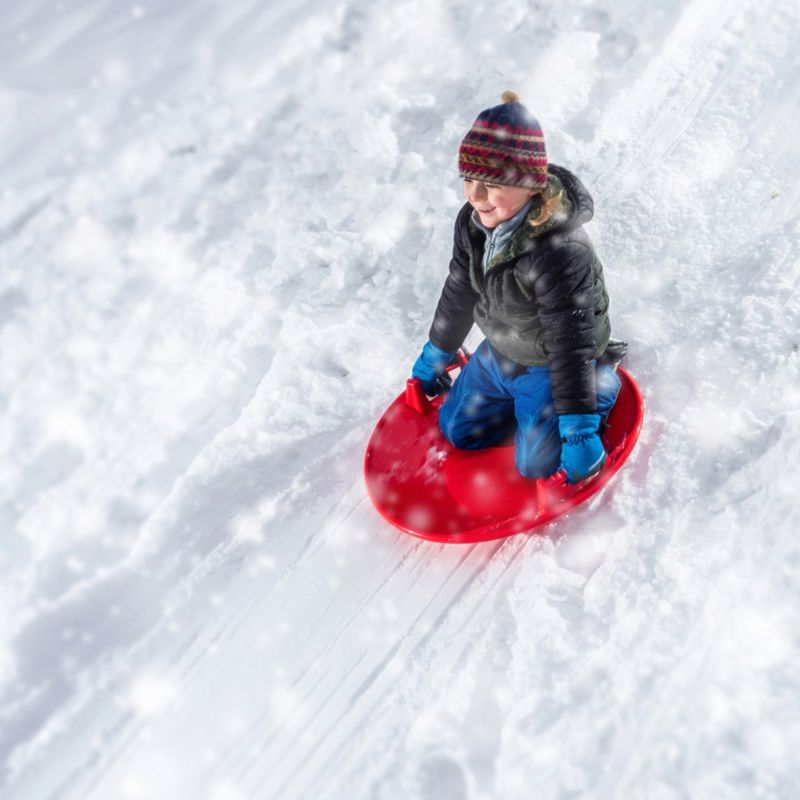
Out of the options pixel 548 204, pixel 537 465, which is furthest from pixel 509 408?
pixel 548 204

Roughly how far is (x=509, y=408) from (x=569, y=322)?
513 mm

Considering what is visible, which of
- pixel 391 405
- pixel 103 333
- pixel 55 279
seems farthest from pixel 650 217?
pixel 55 279

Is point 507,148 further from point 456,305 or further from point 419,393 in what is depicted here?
point 419,393

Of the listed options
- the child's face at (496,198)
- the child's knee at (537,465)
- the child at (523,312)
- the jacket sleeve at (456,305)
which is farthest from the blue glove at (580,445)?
the child's face at (496,198)

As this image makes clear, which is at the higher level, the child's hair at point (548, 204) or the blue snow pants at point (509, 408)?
the child's hair at point (548, 204)

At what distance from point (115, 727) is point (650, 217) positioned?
2.38 m

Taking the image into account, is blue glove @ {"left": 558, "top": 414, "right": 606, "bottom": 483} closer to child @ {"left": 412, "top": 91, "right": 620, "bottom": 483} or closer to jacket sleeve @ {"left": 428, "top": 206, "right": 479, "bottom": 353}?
child @ {"left": 412, "top": 91, "right": 620, "bottom": 483}

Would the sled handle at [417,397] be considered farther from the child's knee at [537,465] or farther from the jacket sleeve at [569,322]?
the jacket sleeve at [569,322]

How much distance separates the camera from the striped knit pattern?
5.93ft

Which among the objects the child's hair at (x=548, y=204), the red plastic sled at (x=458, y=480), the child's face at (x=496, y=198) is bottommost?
the red plastic sled at (x=458, y=480)

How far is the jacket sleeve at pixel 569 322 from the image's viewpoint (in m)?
2.01

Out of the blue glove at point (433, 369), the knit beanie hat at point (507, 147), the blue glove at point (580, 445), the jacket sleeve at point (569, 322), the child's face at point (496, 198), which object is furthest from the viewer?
the blue glove at point (433, 369)

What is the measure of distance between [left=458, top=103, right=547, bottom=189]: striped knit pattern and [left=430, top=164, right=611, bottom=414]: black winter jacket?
0.12m

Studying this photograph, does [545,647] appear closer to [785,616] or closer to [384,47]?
[785,616]
